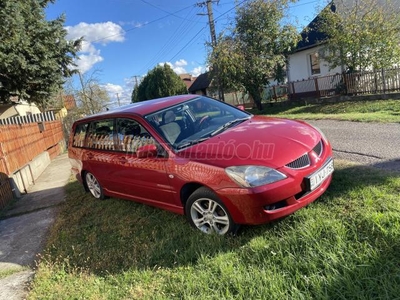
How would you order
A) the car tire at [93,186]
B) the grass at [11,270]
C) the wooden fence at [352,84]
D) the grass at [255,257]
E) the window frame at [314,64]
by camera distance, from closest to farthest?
the grass at [255,257] → the grass at [11,270] → the car tire at [93,186] → the wooden fence at [352,84] → the window frame at [314,64]

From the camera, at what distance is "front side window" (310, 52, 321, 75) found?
19.6 metres

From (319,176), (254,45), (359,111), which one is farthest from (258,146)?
(254,45)

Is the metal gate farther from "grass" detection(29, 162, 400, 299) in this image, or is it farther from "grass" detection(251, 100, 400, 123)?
"grass" detection(251, 100, 400, 123)

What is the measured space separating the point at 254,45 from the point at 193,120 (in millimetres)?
13943

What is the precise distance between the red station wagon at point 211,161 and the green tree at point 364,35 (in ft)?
37.3

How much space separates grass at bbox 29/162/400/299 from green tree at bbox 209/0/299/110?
13500 millimetres

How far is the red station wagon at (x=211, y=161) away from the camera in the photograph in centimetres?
294

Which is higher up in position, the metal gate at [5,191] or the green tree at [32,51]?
the green tree at [32,51]

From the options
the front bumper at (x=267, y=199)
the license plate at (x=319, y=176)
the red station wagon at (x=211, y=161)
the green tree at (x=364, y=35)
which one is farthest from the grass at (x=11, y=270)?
the green tree at (x=364, y=35)

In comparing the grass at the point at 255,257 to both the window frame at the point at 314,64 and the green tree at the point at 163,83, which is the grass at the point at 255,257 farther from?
the green tree at the point at 163,83

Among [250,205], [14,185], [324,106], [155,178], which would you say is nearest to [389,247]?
[250,205]

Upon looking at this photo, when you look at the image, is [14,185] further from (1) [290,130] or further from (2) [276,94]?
(2) [276,94]

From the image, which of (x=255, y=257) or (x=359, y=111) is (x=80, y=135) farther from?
(x=359, y=111)

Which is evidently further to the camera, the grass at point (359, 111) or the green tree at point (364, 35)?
the green tree at point (364, 35)
